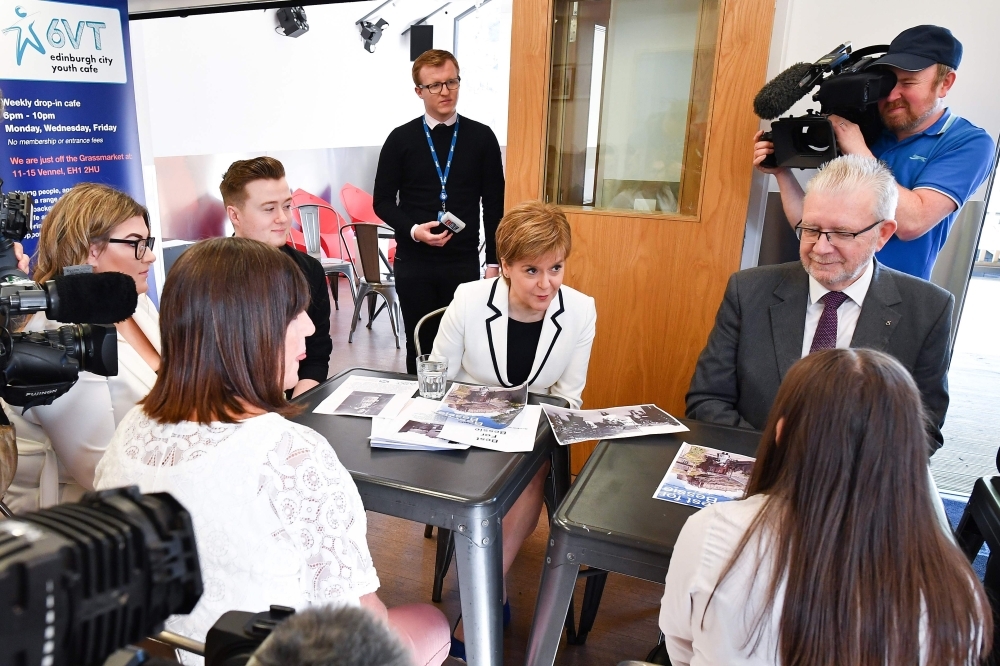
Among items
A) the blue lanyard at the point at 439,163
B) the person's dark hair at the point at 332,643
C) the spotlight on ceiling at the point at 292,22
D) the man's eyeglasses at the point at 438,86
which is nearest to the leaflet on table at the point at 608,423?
the person's dark hair at the point at 332,643

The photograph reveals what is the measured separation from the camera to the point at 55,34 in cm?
340

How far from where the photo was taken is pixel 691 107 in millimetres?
2562

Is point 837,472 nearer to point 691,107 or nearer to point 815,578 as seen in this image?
point 815,578

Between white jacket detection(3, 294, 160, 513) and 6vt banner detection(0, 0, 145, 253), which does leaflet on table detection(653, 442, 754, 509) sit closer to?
white jacket detection(3, 294, 160, 513)

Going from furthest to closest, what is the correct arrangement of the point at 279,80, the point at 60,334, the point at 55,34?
the point at 279,80 → the point at 55,34 → the point at 60,334

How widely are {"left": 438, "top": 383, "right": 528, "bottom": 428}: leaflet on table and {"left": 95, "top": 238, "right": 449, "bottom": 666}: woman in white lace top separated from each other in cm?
58

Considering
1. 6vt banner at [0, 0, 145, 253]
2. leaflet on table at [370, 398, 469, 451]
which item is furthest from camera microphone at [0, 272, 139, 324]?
6vt banner at [0, 0, 145, 253]

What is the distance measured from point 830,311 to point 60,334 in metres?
1.74

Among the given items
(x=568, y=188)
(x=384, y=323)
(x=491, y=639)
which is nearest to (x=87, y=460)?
(x=491, y=639)

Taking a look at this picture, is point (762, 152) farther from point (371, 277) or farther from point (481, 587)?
point (371, 277)

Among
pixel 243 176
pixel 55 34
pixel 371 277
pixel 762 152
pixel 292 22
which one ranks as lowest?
pixel 371 277

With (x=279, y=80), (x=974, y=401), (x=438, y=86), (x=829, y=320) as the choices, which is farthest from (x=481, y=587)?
(x=279, y=80)

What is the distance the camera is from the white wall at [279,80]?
5879 mm

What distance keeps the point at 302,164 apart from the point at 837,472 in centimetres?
656
